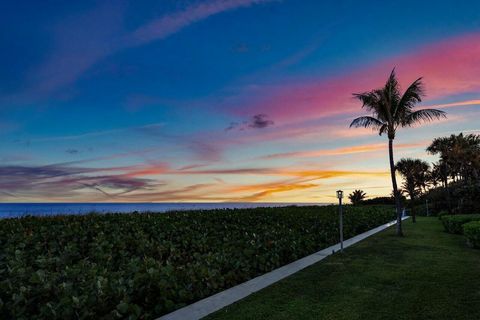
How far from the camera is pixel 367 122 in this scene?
57.3ft

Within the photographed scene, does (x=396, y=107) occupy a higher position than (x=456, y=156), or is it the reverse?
(x=456, y=156)

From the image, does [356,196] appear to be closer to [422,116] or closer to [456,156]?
[456,156]

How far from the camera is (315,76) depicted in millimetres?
16250

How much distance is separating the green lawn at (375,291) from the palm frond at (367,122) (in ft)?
27.2

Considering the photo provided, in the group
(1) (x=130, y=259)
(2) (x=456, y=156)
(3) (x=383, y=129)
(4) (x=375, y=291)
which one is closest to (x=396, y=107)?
(3) (x=383, y=129)

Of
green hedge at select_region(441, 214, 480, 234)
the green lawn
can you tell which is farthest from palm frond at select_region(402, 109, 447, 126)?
the green lawn

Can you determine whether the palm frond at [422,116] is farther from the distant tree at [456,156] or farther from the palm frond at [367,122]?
the distant tree at [456,156]

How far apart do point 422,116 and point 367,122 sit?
8.29 ft

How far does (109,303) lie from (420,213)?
49.7 meters

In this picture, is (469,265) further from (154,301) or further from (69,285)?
(69,285)

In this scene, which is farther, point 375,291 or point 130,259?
point 130,259

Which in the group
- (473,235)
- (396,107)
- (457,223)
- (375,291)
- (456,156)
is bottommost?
(375,291)

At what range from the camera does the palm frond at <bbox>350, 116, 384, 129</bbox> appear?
17328 mm

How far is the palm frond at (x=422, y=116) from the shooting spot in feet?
54.4
